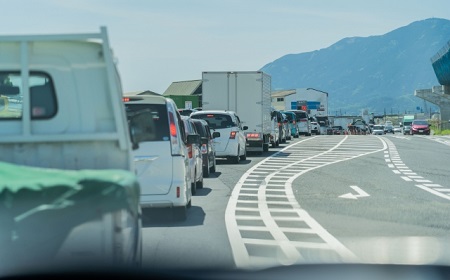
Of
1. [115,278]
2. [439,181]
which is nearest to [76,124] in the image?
[115,278]

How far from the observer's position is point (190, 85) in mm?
89188

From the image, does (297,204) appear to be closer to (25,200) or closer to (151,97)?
(151,97)

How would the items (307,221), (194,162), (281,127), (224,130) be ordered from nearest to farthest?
1. (307,221)
2. (194,162)
3. (224,130)
4. (281,127)

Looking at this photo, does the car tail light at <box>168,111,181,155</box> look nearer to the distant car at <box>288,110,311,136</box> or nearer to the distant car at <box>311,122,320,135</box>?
the distant car at <box>288,110,311,136</box>

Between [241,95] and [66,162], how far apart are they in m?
29.7

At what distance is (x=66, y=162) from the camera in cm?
497

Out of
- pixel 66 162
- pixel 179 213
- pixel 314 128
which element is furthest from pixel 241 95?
pixel 314 128

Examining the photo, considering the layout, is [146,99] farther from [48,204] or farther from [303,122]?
[303,122]

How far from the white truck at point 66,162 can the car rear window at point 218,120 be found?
2207 cm

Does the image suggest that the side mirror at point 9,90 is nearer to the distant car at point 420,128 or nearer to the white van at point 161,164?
the white van at point 161,164

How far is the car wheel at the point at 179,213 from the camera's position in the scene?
12.3 meters

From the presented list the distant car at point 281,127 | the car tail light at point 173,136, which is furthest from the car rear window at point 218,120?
the car tail light at point 173,136

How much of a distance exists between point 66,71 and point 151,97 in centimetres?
692

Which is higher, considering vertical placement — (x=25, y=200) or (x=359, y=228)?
(x=25, y=200)
